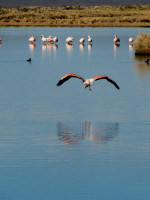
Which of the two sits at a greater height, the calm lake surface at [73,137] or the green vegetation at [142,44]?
the calm lake surface at [73,137]

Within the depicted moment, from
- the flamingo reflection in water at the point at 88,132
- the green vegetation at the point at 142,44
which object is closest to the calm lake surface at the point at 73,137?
the flamingo reflection in water at the point at 88,132

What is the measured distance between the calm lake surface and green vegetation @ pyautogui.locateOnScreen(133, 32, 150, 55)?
8.64m

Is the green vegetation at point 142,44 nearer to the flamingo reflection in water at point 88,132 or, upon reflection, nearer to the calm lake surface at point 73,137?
the calm lake surface at point 73,137

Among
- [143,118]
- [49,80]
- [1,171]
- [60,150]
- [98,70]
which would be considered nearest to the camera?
[1,171]

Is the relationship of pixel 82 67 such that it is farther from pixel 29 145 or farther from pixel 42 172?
pixel 42 172

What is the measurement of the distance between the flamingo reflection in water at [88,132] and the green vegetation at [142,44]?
20738 mm

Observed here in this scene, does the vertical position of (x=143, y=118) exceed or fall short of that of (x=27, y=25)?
it exceeds it

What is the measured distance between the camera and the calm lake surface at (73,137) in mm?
9992

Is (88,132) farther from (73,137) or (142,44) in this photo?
(142,44)

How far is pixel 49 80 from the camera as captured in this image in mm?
24250

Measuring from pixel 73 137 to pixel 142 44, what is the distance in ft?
76.3

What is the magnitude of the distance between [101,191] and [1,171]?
1748 mm

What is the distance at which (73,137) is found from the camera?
1366 cm

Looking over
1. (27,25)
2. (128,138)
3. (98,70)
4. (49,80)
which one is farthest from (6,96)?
(27,25)
